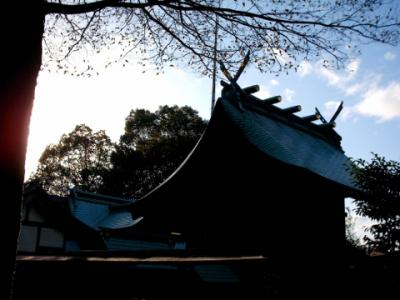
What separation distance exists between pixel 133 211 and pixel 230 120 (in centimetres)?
395

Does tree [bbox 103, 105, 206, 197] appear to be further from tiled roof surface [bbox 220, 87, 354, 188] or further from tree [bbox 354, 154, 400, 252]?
tree [bbox 354, 154, 400, 252]

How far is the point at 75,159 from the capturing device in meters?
39.8

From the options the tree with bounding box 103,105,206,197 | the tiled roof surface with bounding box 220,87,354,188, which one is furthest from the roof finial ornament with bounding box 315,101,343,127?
the tree with bounding box 103,105,206,197

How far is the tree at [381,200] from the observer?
24.4 feet

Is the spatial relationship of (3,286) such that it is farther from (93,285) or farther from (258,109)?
(258,109)

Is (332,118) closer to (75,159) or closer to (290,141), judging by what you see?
(290,141)

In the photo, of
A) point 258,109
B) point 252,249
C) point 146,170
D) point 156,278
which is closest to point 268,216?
point 252,249

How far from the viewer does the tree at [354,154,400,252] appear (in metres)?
7.43

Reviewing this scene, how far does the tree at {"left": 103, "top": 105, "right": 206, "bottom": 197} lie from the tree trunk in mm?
31671

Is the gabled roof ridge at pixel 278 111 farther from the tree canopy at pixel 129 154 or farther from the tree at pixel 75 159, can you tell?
the tree at pixel 75 159

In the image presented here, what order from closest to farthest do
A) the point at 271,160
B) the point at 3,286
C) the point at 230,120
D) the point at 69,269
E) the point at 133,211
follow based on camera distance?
the point at 3,286, the point at 69,269, the point at 271,160, the point at 230,120, the point at 133,211

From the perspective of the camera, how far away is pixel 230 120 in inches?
397

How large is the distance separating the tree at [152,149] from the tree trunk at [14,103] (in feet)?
104

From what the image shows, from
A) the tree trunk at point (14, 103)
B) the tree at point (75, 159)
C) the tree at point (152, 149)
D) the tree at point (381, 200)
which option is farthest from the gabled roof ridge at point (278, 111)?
the tree at point (75, 159)
